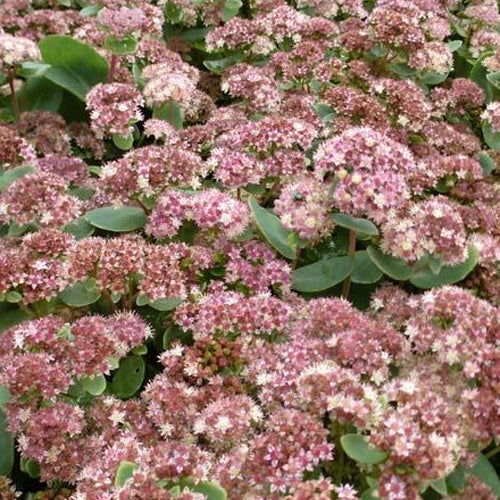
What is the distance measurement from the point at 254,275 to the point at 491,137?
1.49 m

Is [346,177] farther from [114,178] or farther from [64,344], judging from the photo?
Result: [64,344]

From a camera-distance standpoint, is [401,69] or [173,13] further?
[173,13]

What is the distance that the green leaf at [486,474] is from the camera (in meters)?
2.14

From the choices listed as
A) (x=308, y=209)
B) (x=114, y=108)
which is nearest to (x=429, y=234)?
(x=308, y=209)

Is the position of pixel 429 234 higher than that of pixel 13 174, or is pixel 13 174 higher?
pixel 429 234

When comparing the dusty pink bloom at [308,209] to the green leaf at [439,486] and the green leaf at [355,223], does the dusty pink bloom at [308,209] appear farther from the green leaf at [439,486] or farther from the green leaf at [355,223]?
the green leaf at [439,486]

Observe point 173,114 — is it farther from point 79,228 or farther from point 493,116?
point 493,116

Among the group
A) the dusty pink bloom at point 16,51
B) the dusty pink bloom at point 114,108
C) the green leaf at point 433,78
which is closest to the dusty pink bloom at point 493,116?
the green leaf at point 433,78

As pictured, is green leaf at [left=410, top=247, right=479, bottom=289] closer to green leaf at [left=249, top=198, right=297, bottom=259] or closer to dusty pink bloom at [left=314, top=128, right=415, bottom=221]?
dusty pink bloom at [left=314, top=128, right=415, bottom=221]

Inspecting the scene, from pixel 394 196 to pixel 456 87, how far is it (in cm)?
151

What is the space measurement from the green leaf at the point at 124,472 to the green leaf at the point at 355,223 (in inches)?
41.5

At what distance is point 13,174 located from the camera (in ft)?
10.2

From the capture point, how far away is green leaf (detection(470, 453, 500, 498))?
7.02 ft

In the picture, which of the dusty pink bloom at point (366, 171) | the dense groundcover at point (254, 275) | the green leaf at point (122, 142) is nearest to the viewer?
the dense groundcover at point (254, 275)
